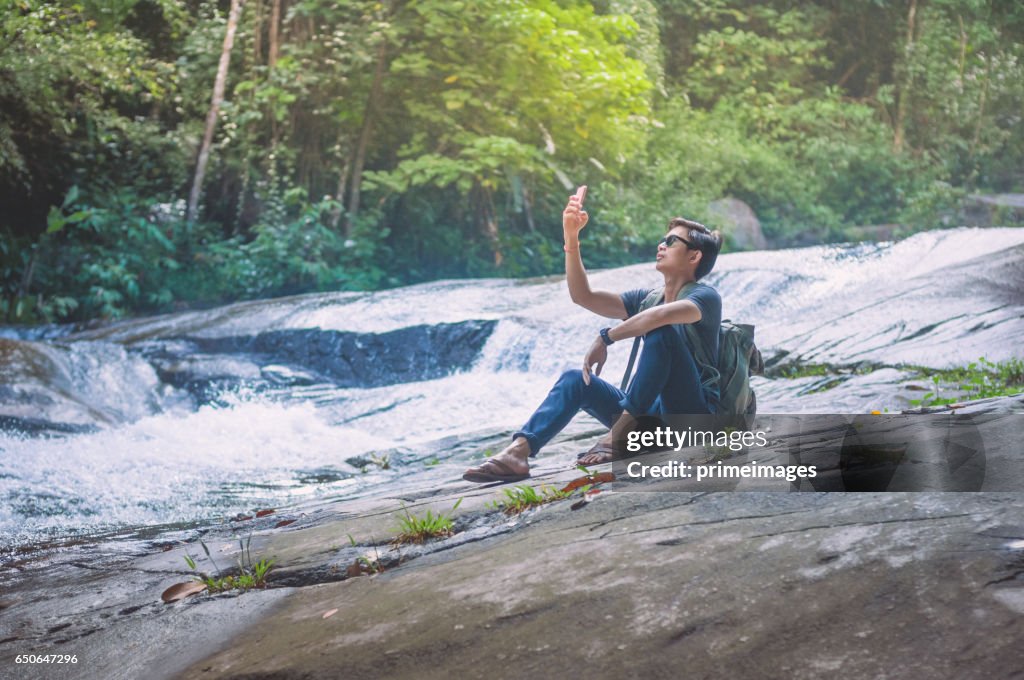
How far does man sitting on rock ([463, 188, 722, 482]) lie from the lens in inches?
113

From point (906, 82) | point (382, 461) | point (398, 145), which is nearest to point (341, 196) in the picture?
point (398, 145)

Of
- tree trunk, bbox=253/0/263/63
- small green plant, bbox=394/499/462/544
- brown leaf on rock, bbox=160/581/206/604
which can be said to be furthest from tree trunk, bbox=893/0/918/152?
brown leaf on rock, bbox=160/581/206/604

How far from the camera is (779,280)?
796 centimetres

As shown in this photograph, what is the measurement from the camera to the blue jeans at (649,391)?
2889 millimetres

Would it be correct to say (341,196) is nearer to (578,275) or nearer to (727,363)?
(578,275)

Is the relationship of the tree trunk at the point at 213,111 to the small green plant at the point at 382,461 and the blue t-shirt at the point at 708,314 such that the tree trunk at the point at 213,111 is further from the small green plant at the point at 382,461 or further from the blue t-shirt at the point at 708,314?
the blue t-shirt at the point at 708,314

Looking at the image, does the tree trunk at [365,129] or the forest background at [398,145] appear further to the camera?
the tree trunk at [365,129]

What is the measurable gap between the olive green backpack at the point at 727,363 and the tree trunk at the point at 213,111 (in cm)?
964

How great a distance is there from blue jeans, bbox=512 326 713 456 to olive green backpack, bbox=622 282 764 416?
39 mm

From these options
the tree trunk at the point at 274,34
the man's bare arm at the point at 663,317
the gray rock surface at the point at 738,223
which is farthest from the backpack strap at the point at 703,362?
the gray rock surface at the point at 738,223

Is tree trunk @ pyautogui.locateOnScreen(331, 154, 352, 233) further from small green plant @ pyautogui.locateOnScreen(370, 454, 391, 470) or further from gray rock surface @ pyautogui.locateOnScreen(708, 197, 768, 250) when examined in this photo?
small green plant @ pyautogui.locateOnScreen(370, 454, 391, 470)

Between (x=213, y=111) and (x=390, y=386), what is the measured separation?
6265 millimetres

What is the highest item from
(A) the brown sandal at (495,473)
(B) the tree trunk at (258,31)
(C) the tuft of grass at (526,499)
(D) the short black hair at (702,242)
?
(B) the tree trunk at (258,31)

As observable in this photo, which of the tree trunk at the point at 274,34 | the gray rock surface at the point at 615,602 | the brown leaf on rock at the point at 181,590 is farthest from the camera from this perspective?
the tree trunk at the point at 274,34
